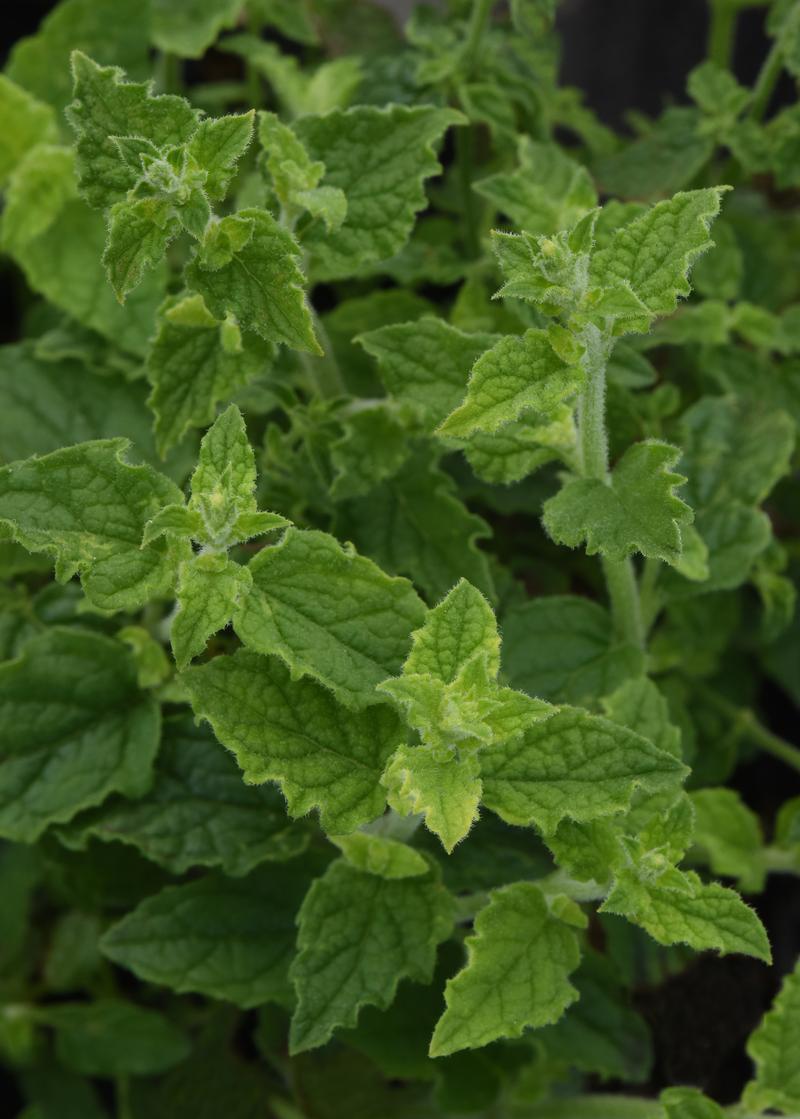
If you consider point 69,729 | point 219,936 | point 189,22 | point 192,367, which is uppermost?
point 189,22

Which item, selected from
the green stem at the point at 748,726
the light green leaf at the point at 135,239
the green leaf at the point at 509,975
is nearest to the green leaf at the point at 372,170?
the light green leaf at the point at 135,239

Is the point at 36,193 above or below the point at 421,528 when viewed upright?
above

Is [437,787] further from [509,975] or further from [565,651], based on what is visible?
[565,651]

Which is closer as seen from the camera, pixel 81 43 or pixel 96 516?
pixel 96 516

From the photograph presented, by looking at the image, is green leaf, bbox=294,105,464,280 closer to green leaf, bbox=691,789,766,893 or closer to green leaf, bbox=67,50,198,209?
green leaf, bbox=67,50,198,209

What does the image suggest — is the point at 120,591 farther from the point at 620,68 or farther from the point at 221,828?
the point at 620,68

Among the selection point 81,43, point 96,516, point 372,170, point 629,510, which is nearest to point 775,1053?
point 629,510

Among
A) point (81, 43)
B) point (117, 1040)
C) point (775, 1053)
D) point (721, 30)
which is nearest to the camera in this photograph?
point (775, 1053)

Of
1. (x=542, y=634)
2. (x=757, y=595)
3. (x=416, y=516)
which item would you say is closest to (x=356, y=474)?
(x=416, y=516)
